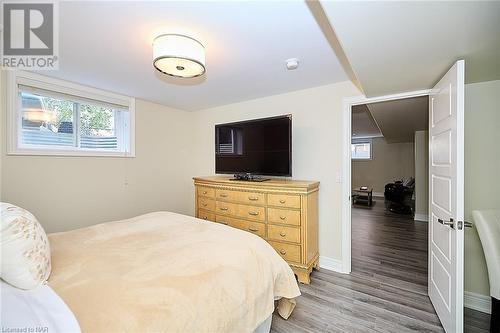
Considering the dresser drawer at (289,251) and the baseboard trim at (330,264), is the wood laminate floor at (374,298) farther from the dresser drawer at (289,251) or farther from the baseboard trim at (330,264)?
the dresser drawer at (289,251)

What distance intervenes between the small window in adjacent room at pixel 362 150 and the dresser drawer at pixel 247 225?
7.32 m

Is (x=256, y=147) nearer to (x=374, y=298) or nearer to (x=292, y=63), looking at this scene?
Result: (x=292, y=63)

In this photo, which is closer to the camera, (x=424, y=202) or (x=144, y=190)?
(x=144, y=190)

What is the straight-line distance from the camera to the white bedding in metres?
0.74

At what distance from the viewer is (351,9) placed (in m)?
1.12

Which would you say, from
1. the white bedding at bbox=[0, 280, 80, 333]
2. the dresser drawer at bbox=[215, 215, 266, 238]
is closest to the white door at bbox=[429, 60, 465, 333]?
the dresser drawer at bbox=[215, 215, 266, 238]

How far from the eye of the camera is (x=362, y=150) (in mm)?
8938

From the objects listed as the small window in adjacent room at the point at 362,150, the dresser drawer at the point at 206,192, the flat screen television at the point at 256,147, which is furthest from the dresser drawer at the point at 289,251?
the small window in adjacent room at the point at 362,150

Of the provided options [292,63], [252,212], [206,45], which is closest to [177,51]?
[206,45]

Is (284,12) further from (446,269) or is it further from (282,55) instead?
(446,269)

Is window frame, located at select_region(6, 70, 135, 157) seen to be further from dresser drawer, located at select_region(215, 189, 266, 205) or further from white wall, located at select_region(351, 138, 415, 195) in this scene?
white wall, located at select_region(351, 138, 415, 195)

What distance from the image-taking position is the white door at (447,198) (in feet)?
4.88

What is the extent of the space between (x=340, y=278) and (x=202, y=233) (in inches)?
70.8

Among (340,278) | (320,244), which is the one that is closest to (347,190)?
(320,244)
